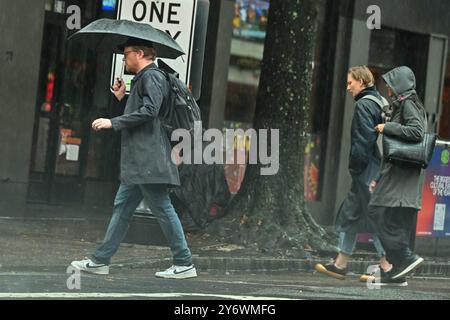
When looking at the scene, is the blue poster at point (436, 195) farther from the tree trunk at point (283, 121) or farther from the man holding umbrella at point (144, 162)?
the man holding umbrella at point (144, 162)

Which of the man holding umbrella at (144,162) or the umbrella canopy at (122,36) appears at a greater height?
the umbrella canopy at (122,36)

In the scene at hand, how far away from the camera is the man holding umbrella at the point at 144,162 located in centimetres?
885

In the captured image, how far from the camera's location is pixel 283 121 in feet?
41.1

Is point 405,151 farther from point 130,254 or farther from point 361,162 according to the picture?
point 130,254

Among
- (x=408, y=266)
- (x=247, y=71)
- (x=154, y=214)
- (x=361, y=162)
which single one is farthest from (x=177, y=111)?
(x=247, y=71)

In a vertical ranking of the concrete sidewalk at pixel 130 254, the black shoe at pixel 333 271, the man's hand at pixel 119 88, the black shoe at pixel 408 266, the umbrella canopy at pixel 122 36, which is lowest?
the concrete sidewalk at pixel 130 254

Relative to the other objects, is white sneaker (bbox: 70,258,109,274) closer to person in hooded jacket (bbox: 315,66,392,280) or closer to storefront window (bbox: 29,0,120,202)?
person in hooded jacket (bbox: 315,66,392,280)

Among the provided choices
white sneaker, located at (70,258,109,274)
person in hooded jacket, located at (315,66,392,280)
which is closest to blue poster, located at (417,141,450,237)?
person in hooded jacket, located at (315,66,392,280)

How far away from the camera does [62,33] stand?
49.4 feet

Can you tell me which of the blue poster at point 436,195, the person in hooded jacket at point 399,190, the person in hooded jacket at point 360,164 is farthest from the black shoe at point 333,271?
the blue poster at point 436,195

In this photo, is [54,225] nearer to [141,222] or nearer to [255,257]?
[141,222]

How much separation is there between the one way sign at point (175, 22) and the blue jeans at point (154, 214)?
7.50ft

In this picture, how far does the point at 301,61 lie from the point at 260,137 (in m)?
1.00

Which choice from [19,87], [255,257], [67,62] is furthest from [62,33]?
[255,257]
